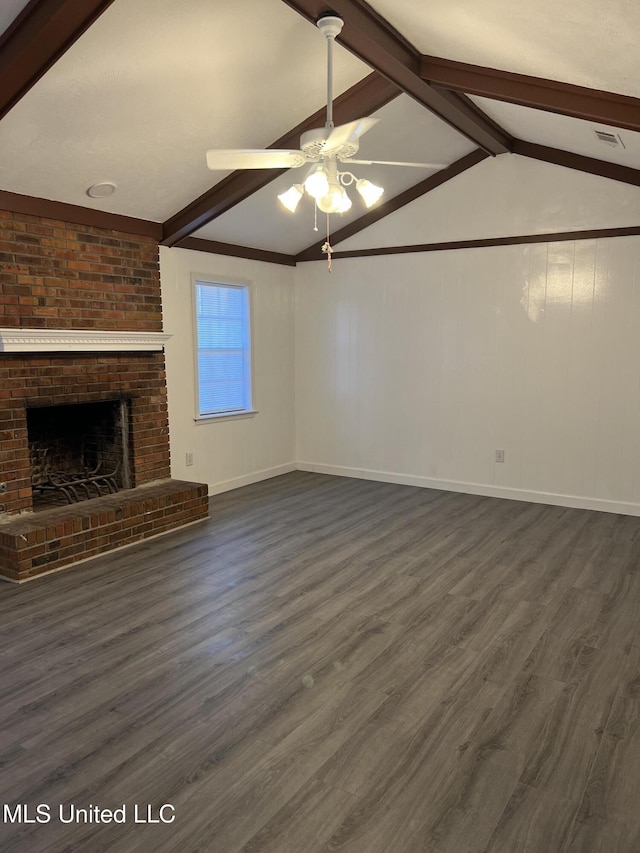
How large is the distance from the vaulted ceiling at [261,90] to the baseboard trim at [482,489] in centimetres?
261

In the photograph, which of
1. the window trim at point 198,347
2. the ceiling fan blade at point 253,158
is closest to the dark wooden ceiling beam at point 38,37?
the ceiling fan blade at point 253,158

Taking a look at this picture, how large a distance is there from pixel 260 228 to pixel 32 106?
270 centimetres

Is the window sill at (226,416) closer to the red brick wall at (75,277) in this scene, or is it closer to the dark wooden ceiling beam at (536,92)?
the red brick wall at (75,277)

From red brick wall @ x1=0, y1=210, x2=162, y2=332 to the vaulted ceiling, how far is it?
0.14 meters

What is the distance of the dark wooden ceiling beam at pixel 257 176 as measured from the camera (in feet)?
12.9

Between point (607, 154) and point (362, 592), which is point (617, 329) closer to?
point (607, 154)

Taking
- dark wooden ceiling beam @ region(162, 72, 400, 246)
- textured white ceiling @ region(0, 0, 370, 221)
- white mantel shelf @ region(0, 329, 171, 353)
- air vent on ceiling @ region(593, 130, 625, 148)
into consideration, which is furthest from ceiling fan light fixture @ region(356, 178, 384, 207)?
white mantel shelf @ region(0, 329, 171, 353)

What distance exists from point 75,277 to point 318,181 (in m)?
2.42

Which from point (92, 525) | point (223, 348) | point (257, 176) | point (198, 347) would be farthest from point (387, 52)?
point (92, 525)

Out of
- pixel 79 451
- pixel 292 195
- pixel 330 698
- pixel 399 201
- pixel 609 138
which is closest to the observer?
pixel 330 698

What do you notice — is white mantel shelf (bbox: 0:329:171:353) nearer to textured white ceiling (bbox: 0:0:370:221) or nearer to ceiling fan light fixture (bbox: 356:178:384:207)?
textured white ceiling (bbox: 0:0:370:221)

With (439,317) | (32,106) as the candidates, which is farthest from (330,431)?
(32,106)

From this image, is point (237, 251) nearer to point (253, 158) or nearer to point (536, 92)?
point (253, 158)

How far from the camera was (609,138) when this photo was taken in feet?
13.2
